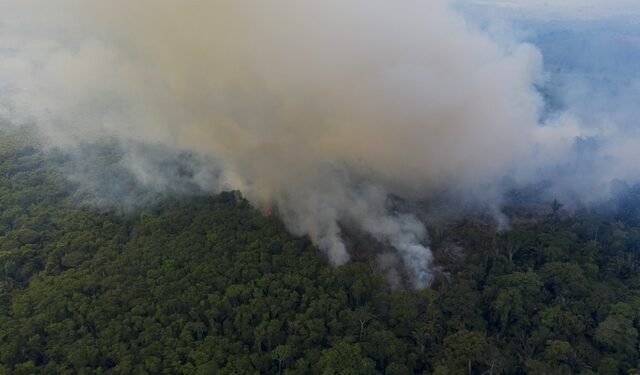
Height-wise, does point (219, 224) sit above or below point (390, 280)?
above

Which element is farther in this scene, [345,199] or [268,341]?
[345,199]

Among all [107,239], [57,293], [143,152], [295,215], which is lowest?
[57,293]

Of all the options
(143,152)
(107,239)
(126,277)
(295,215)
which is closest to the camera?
(126,277)

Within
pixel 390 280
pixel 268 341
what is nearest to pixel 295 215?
pixel 390 280

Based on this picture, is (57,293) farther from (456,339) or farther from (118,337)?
(456,339)

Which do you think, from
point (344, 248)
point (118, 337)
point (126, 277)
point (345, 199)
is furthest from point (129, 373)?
point (345, 199)

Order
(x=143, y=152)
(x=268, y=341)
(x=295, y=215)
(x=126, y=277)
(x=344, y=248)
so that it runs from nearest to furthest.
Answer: (x=268, y=341) → (x=126, y=277) → (x=344, y=248) → (x=295, y=215) → (x=143, y=152)
